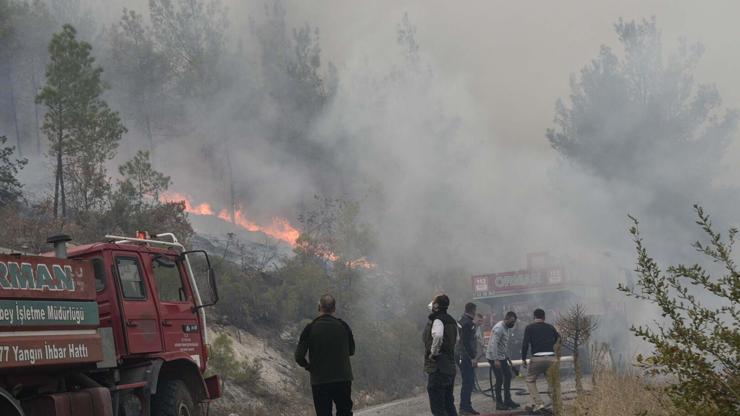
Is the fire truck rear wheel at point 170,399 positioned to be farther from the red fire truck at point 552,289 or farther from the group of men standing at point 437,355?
the red fire truck at point 552,289

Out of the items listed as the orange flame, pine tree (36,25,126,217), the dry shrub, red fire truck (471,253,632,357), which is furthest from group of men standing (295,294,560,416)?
the orange flame

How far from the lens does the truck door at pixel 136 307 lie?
31.6 ft

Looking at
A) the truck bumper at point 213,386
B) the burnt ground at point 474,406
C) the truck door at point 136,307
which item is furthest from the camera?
the burnt ground at point 474,406

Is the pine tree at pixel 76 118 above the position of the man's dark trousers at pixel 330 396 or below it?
above

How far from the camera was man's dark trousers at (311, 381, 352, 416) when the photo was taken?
906 cm

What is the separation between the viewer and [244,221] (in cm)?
4938

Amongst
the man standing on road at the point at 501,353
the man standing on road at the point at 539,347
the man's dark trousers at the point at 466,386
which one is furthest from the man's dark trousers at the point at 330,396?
the man standing on road at the point at 501,353

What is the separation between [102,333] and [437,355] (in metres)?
4.04

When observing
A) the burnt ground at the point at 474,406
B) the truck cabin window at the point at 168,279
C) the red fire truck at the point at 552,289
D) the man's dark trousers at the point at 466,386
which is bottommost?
the burnt ground at the point at 474,406

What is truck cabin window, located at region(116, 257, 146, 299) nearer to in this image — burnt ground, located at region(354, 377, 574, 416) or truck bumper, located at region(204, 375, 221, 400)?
truck bumper, located at region(204, 375, 221, 400)

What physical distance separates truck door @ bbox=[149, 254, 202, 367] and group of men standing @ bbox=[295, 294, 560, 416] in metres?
1.89

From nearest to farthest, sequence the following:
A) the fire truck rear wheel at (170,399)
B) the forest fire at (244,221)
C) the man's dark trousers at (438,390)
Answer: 1. the fire truck rear wheel at (170,399)
2. the man's dark trousers at (438,390)
3. the forest fire at (244,221)

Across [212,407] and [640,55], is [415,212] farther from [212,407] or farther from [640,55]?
[212,407]

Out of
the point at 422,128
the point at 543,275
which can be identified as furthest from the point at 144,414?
the point at 422,128
